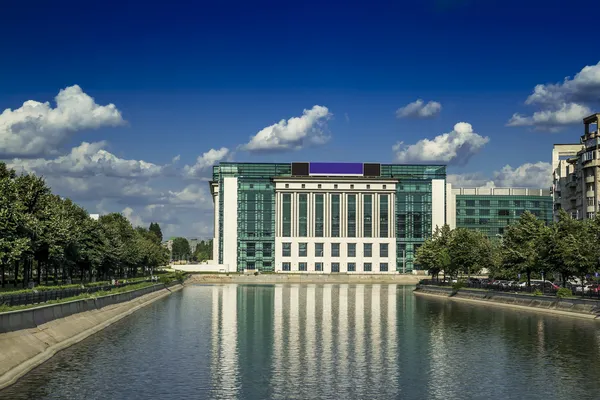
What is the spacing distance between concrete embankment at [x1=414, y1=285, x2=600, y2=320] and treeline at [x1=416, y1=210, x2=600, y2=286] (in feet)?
17.2

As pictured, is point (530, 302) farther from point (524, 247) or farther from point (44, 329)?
point (44, 329)

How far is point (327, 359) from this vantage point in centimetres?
5700

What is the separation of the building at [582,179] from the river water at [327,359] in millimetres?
61827

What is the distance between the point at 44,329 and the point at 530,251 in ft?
245

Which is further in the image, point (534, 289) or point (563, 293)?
point (534, 289)

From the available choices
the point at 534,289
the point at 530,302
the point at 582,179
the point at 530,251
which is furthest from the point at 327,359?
the point at 582,179

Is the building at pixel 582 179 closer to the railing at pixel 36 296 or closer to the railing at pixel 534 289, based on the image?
the railing at pixel 534 289

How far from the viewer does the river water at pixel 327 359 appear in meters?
45.4

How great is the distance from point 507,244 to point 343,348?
213ft

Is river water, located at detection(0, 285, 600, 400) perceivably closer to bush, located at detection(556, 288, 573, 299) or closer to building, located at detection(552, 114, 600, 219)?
bush, located at detection(556, 288, 573, 299)

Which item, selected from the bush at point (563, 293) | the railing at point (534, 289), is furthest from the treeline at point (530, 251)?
the bush at point (563, 293)

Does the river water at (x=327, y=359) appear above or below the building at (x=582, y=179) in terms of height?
below

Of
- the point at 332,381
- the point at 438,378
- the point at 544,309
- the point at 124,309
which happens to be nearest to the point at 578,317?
the point at 544,309

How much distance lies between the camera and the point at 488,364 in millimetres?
55906
